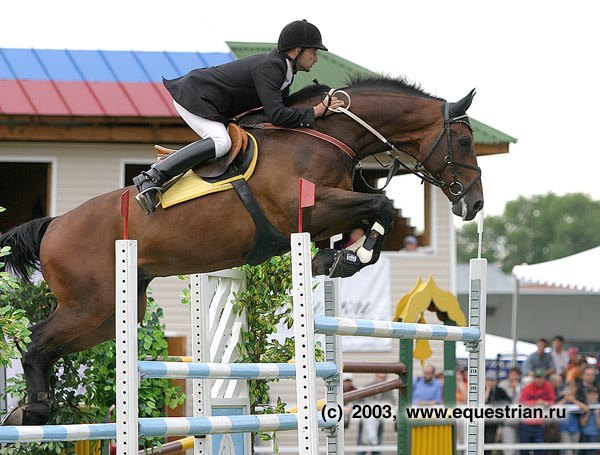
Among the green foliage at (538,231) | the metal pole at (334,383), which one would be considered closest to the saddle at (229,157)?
the metal pole at (334,383)

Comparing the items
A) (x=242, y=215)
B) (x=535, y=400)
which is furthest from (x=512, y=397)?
(x=242, y=215)

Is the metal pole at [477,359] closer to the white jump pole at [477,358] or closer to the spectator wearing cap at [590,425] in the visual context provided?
the white jump pole at [477,358]

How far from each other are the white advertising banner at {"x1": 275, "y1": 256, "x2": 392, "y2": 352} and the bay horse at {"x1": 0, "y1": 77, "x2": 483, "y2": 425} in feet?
27.1

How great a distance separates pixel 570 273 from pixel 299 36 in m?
8.28

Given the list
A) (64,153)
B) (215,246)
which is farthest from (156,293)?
(215,246)

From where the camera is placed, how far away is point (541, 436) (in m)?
→ 11.5

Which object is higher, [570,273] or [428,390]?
[570,273]

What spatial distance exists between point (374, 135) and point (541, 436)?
643 centimetres

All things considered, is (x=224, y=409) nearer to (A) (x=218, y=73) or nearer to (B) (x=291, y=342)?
(B) (x=291, y=342)

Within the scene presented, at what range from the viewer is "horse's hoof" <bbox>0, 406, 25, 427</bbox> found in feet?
19.3

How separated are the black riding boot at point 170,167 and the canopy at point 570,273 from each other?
7.99 metres

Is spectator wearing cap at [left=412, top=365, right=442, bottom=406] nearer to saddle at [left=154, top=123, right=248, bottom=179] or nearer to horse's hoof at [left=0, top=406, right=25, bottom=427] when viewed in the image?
horse's hoof at [left=0, top=406, right=25, bottom=427]

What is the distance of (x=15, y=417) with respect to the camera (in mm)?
5914

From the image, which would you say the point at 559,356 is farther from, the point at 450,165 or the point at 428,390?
the point at 450,165
